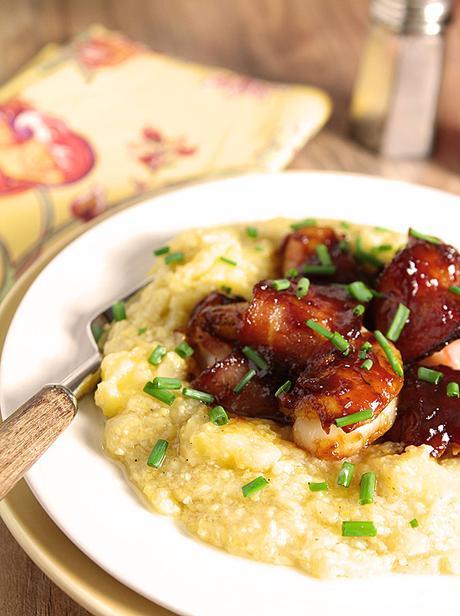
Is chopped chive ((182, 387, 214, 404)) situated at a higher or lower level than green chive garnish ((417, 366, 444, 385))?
lower

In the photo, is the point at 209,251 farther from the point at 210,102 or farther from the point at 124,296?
the point at 210,102

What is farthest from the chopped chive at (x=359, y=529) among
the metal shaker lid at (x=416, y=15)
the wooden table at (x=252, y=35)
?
the metal shaker lid at (x=416, y=15)

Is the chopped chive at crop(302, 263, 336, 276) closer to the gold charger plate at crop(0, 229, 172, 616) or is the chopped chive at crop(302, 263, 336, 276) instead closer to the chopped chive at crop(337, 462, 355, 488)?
the chopped chive at crop(337, 462, 355, 488)

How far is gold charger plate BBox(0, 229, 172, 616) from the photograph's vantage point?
2598 millimetres

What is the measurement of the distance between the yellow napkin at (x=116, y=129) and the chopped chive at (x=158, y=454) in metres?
2.06

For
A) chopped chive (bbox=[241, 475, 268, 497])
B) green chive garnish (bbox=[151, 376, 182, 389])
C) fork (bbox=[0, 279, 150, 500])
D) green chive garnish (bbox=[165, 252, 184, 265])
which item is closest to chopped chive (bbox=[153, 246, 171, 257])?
green chive garnish (bbox=[165, 252, 184, 265])

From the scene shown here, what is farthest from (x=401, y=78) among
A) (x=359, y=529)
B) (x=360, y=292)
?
(x=359, y=529)

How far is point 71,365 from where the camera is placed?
339 cm

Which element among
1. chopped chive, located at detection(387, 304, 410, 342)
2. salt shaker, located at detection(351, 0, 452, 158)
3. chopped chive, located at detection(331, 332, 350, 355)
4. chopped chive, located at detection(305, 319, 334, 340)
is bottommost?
salt shaker, located at detection(351, 0, 452, 158)

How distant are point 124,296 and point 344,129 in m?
3.17

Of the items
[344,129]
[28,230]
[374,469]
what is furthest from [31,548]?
[344,129]

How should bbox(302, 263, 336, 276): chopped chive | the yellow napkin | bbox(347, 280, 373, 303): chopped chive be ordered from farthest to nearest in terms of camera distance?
the yellow napkin
bbox(302, 263, 336, 276): chopped chive
bbox(347, 280, 373, 303): chopped chive

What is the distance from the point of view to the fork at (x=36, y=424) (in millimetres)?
2682

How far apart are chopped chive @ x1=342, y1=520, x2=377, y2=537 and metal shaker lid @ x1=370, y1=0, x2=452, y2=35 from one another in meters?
3.85
